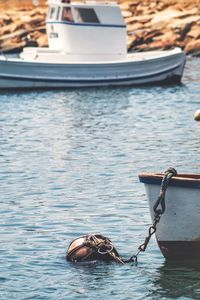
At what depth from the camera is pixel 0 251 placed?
17375 millimetres

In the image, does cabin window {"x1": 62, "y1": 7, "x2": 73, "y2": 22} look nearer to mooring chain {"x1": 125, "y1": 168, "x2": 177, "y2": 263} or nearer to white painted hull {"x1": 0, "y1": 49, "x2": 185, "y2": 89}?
Answer: white painted hull {"x1": 0, "y1": 49, "x2": 185, "y2": 89}

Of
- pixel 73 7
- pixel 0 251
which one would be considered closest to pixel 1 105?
pixel 73 7

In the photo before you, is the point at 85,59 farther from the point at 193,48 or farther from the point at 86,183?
the point at 86,183

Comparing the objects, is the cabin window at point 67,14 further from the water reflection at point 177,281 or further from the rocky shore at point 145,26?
the water reflection at point 177,281

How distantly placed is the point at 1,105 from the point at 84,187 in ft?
61.9

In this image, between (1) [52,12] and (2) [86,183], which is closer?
(2) [86,183]

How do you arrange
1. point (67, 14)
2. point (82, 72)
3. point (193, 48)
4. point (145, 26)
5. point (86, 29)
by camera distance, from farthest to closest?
1. point (145, 26)
2. point (193, 48)
3. point (86, 29)
4. point (67, 14)
5. point (82, 72)

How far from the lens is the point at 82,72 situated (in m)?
46.3

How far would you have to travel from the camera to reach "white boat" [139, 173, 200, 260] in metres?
15.6

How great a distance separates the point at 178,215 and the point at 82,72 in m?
30.8

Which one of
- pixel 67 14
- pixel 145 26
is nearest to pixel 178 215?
pixel 67 14

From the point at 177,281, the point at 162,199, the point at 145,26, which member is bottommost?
the point at 145,26

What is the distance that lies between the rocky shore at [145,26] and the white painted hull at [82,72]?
14.9m

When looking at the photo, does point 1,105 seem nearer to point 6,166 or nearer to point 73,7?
point 73,7
